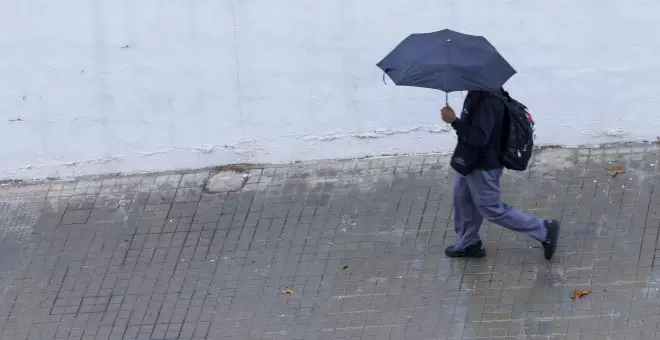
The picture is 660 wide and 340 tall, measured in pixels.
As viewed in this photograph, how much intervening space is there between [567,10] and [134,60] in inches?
127

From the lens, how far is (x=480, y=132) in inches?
254

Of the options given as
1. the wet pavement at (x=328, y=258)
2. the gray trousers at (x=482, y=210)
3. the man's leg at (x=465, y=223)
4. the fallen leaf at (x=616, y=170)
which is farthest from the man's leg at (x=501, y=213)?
the fallen leaf at (x=616, y=170)

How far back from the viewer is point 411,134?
330 inches

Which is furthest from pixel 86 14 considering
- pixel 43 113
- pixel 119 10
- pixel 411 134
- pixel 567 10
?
pixel 567 10

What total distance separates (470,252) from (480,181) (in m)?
0.67

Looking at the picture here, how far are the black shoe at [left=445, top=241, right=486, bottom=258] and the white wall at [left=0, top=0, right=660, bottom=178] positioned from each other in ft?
4.60

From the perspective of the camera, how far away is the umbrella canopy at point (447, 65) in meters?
6.21

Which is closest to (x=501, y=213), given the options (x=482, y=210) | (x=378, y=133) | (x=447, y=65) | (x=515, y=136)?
(x=482, y=210)

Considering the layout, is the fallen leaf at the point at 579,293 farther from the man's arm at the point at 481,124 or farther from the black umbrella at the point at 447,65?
the black umbrella at the point at 447,65

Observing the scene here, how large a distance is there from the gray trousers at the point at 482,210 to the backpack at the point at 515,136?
130mm

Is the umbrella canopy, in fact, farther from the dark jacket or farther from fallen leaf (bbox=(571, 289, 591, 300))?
fallen leaf (bbox=(571, 289, 591, 300))

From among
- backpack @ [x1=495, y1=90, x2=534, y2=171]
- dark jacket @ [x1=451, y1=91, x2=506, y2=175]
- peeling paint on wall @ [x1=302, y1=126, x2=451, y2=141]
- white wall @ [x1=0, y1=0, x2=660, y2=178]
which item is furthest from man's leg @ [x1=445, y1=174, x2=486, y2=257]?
white wall @ [x1=0, y1=0, x2=660, y2=178]

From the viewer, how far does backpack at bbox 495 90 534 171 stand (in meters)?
6.52

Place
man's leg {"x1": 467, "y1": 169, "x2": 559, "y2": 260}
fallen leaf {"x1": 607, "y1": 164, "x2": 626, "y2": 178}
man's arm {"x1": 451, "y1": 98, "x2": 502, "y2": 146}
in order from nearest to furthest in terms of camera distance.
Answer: man's arm {"x1": 451, "y1": 98, "x2": 502, "y2": 146} < man's leg {"x1": 467, "y1": 169, "x2": 559, "y2": 260} < fallen leaf {"x1": 607, "y1": 164, "x2": 626, "y2": 178}
